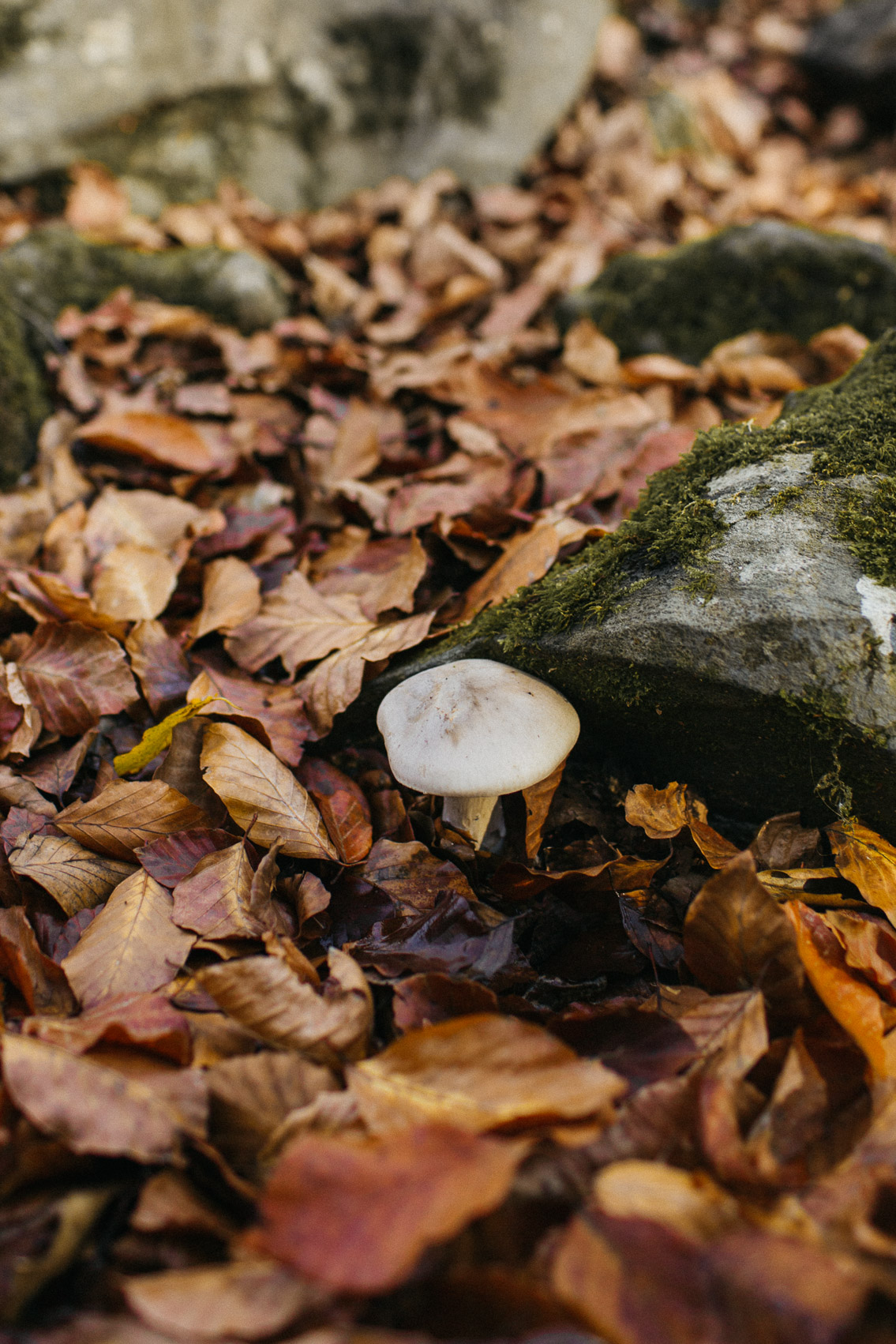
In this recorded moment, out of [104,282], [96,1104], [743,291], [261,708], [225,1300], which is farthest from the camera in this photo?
[104,282]

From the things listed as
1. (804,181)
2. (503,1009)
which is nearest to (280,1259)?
(503,1009)

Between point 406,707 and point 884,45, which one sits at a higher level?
point 884,45

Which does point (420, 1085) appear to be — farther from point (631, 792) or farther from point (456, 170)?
point (456, 170)

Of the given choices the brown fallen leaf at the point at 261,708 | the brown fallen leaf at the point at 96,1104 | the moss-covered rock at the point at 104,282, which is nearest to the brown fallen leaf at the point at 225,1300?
the brown fallen leaf at the point at 96,1104

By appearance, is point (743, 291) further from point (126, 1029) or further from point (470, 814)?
point (126, 1029)

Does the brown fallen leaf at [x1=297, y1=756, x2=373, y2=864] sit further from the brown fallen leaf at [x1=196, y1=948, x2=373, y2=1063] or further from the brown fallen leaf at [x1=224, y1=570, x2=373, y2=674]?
the brown fallen leaf at [x1=196, y1=948, x2=373, y2=1063]

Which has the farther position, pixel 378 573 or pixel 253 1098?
pixel 378 573

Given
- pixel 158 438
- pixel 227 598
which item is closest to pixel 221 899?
pixel 227 598
